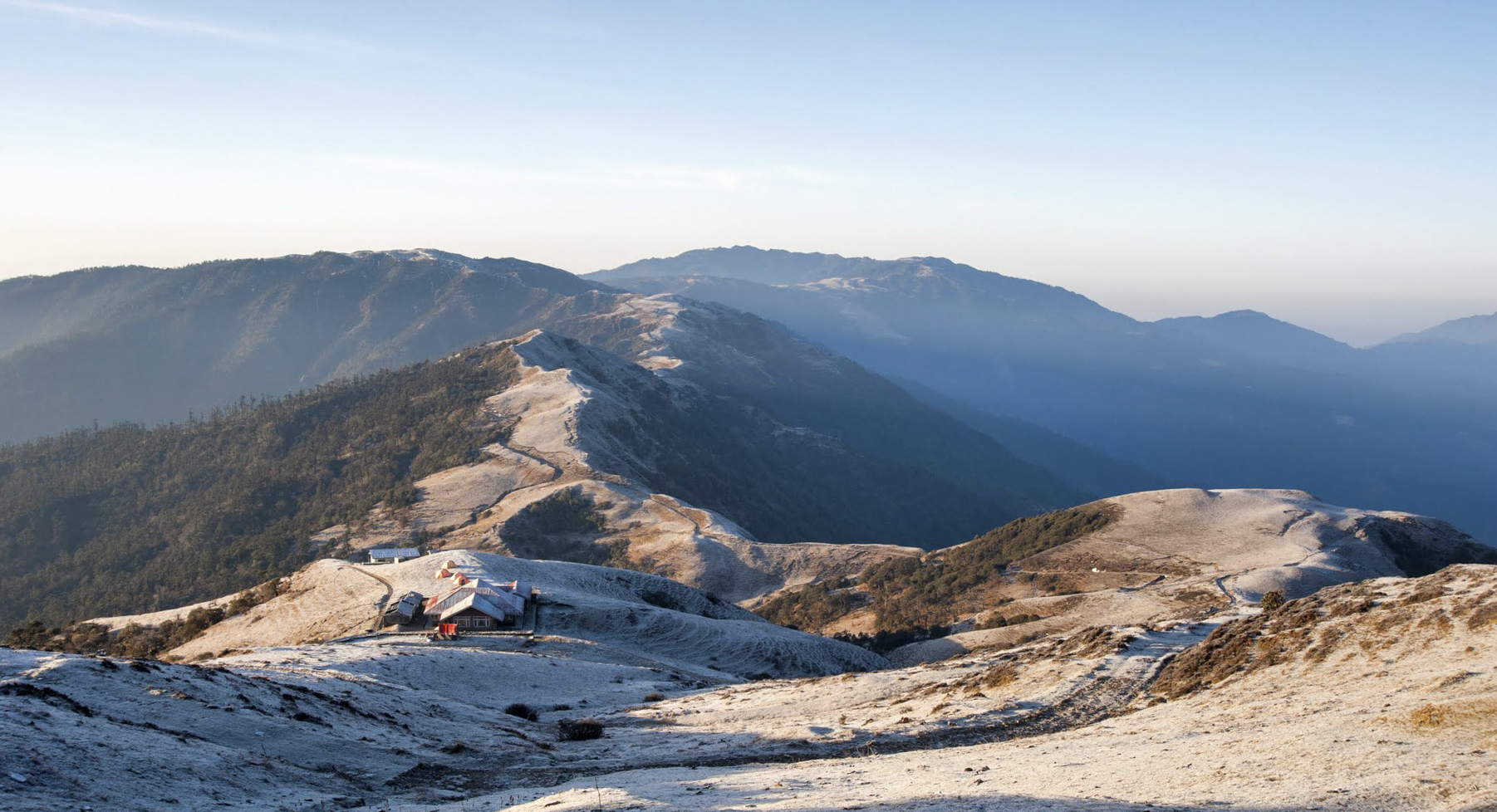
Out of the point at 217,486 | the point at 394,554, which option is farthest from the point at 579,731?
the point at 217,486

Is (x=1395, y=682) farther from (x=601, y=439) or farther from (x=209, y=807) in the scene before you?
(x=601, y=439)

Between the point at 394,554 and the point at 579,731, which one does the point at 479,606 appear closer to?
the point at 579,731

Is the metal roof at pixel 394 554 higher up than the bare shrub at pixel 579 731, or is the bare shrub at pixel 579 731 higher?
the bare shrub at pixel 579 731

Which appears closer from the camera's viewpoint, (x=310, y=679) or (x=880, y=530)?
(x=310, y=679)

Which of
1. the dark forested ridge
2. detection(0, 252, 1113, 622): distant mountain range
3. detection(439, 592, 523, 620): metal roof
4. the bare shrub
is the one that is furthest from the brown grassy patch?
the dark forested ridge

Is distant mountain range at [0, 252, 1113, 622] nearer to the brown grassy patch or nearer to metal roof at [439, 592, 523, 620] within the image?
metal roof at [439, 592, 523, 620]

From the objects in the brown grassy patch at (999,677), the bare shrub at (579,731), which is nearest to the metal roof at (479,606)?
the bare shrub at (579,731)

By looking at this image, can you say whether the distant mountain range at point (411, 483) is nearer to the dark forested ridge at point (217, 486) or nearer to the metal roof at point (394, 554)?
the dark forested ridge at point (217, 486)

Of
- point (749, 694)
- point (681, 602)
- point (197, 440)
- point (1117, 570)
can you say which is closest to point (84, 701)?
point (749, 694)
